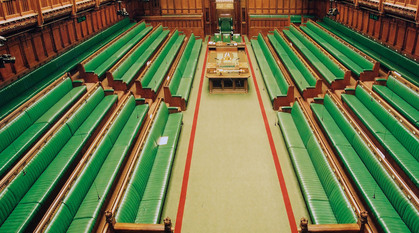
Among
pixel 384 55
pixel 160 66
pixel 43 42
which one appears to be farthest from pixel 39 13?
pixel 384 55

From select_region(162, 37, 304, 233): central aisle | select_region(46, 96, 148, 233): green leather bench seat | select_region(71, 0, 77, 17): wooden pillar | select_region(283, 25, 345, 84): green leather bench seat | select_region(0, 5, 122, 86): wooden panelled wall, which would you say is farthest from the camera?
select_region(71, 0, 77, 17): wooden pillar

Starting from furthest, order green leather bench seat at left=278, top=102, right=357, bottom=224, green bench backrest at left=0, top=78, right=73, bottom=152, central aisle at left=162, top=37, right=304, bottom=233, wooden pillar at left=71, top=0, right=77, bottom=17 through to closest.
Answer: wooden pillar at left=71, top=0, right=77, bottom=17 < green bench backrest at left=0, top=78, right=73, bottom=152 < central aisle at left=162, top=37, right=304, bottom=233 < green leather bench seat at left=278, top=102, right=357, bottom=224

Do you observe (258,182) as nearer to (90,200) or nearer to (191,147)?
(191,147)

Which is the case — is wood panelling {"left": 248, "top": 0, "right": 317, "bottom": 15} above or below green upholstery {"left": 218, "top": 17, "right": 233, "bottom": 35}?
above

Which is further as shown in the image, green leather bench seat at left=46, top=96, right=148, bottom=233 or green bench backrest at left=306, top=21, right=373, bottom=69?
green bench backrest at left=306, top=21, right=373, bottom=69

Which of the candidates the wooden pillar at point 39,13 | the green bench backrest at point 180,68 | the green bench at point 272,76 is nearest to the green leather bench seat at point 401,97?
the green bench at point 272,76

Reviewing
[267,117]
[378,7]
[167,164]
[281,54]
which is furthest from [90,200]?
[378,7]

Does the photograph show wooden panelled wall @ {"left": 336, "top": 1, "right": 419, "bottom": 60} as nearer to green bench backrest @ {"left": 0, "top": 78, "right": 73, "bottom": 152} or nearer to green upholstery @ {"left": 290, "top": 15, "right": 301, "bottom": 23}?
green upholstery @ {"left": 290, "top": 15, "right": 301, "bottom": 23}

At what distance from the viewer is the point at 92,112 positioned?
693 cm

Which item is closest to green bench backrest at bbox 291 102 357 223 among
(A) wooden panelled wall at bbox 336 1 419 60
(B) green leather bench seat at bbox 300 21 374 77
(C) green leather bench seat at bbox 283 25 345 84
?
(C) green leather bench seat at bbox 283 25 345 84

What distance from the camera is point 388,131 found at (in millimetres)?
5914

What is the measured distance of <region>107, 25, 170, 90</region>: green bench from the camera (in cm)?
865

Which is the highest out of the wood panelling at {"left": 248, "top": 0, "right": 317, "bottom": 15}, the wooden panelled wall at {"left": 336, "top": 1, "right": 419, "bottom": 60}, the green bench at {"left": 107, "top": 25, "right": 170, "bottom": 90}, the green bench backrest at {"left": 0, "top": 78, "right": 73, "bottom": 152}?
the wood panelling at {"left": 248, "top": 0, "right": 317, "bottom": 15}

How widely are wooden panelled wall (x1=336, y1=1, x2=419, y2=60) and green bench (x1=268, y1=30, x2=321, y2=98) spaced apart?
2860mm
